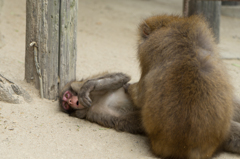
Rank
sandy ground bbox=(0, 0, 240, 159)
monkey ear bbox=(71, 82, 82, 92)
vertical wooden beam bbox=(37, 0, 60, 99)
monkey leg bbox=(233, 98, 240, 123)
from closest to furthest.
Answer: sandy ground bbox=(0, 0, 240, 159) → monkey leg bbox=(233, 98, 240, 123) → vertical wooden beam bbox=(37, 0, 60, 99) → monkey ear bbox=(71, 82, 82, 92)

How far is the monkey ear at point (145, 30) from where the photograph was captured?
422 cm

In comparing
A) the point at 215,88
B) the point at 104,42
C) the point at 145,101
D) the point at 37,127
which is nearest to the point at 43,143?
the point at 37,127

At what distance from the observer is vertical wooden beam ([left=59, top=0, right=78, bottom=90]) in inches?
184

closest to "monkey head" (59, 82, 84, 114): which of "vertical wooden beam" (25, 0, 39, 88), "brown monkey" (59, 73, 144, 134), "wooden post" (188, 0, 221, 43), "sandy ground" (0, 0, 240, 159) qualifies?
"brown monkey" (59, 73, 144, 134)

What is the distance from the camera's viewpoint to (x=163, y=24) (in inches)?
162

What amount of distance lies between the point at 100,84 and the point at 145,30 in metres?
1.01

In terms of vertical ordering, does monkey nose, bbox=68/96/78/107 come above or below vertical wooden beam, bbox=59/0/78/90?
below

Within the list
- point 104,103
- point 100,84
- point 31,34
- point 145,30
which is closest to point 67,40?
point 31,34

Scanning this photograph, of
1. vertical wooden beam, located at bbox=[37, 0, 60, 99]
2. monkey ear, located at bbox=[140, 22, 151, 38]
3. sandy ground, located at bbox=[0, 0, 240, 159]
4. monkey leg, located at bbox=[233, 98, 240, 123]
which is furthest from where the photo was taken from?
vertical wooden beam, located at bbox=[37, 0, 60, 99]

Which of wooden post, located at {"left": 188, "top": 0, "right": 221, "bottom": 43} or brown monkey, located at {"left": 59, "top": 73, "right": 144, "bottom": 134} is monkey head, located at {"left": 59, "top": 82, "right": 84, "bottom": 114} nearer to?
brown monkey, located at {"left": 59, "top": 73, "right": 144, "bottom": 134}

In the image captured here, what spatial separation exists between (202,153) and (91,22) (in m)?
7.52

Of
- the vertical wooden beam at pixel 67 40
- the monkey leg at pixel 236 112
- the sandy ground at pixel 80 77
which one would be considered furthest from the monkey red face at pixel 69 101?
the monkey leg at pixel 236 112

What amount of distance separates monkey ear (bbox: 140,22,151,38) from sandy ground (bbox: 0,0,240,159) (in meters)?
0.67

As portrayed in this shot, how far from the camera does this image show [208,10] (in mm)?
8578
